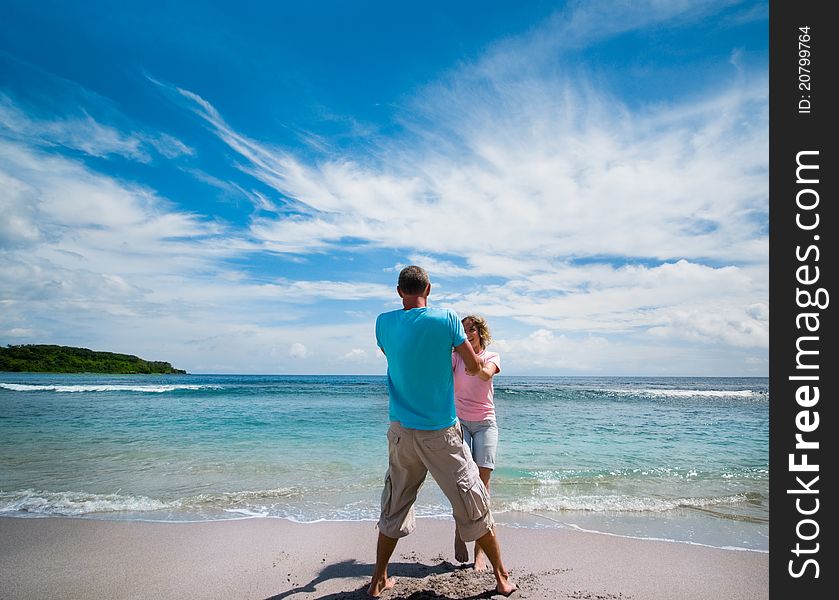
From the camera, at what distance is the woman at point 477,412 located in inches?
160

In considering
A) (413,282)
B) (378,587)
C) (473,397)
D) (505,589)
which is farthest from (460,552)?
(413,282)

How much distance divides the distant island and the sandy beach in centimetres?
7875

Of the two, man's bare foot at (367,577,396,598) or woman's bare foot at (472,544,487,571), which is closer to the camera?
man's bare foot at (367,577,396,598)

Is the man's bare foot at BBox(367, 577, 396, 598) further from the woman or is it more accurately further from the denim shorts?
the denim shorts

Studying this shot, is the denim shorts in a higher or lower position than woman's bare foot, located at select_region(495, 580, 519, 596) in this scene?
higher

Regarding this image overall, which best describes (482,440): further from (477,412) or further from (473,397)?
(473,397)

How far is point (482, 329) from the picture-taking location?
4.08m

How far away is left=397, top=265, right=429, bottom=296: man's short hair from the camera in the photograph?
131 inches

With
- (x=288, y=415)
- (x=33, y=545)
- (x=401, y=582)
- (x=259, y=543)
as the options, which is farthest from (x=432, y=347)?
(x=288, y=415)

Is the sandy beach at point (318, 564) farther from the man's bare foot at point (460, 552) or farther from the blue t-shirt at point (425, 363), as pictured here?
the blue t-shirt at point (425, 363)

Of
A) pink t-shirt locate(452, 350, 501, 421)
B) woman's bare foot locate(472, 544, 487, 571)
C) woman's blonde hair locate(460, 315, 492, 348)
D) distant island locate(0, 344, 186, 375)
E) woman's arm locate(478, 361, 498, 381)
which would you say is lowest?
distant island locate(0, 344, 186, 375)

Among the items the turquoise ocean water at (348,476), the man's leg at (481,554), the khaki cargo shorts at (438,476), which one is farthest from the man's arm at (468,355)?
the turquoise ocean water at (348,476)

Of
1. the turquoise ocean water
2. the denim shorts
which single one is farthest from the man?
the turquoise ocean water

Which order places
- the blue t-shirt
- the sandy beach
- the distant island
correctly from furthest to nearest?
the distant island
the sandy beach
the blue t-shirt
